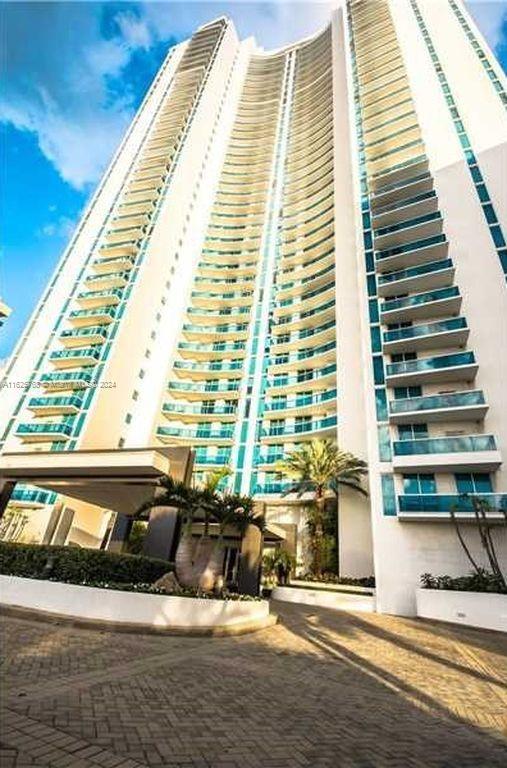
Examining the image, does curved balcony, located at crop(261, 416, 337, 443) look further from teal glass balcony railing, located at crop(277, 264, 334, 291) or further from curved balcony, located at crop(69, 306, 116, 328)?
curved balcony, located at crop(69, 306, 116, 328)

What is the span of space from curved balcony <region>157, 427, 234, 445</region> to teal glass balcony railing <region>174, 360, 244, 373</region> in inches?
306

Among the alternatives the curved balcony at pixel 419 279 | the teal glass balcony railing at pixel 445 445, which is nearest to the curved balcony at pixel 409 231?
the curved balcony at pixel 419 279

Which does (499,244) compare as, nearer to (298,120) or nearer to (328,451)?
(328,451)

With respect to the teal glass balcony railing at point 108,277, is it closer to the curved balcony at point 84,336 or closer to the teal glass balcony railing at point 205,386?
the curved balcony at point 84,336

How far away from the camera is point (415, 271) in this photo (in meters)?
30.9

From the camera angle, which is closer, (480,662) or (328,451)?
(480,662)

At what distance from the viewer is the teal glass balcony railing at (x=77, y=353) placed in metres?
41.8

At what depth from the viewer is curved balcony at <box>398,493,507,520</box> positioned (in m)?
20.8

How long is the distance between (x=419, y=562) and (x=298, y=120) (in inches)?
2730

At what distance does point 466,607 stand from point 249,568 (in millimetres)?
10046

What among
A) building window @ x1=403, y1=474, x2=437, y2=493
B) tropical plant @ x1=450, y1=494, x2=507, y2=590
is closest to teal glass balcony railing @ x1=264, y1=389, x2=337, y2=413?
building window @ x1=403, y1=474, x2=437, y2=493

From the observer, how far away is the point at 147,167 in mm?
59656

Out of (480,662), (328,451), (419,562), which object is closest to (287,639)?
(480,662)

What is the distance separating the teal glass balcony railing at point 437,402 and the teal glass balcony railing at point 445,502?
5.50m
